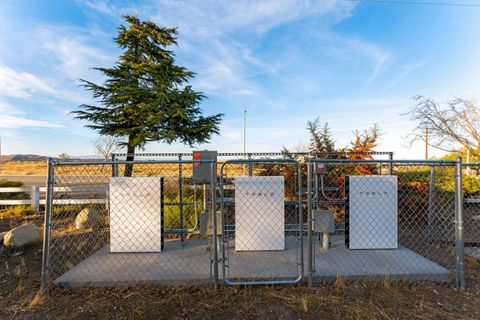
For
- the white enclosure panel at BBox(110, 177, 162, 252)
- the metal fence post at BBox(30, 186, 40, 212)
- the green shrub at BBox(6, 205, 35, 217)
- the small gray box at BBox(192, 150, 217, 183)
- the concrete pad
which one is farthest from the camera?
the metal fence post at BBox(30, 186, 40, 212)

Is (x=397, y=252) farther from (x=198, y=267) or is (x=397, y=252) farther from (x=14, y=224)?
(x=14, y=224)

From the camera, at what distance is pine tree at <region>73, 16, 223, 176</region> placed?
12.6m

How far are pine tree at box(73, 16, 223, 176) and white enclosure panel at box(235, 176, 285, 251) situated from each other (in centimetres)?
958

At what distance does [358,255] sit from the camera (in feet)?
12.7

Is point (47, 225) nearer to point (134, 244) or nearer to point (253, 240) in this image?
point (134, 244)

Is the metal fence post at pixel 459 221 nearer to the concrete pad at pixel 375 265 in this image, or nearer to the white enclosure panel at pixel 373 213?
the concrete pad at pixel 375 265

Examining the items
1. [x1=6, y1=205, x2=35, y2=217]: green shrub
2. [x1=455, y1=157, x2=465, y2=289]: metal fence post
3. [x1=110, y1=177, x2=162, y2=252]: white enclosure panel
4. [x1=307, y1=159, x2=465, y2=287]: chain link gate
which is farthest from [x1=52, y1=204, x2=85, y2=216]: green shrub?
[x1=455, y1=157, x2=465, y2=289]: metal fence post

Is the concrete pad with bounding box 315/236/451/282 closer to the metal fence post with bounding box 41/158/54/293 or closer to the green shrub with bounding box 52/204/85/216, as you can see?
the metal fence post with bounding box 41/158/54/293

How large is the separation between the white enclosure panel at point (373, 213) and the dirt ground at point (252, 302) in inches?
39.1

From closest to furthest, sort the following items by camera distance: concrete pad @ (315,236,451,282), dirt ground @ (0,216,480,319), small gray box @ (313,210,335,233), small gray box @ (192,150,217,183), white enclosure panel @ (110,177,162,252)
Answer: dirt ground @ (0,216,480,319) → concrete pad @ (315,236,451,282) → small gray box @ (313,210,335,233) → small gray box @ (192,150,217,183) → white enclosure panel @ (110,177,162,252)

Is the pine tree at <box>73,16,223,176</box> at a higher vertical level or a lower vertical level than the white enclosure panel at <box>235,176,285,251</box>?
higher

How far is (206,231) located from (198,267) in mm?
545

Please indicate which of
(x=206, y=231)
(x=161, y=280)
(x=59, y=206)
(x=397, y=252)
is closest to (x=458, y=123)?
(x=397, y=252)

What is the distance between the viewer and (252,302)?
2744mm
